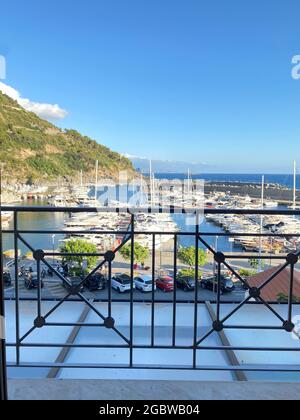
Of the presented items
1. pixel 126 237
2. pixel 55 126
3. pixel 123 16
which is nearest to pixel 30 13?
pixel 123 16

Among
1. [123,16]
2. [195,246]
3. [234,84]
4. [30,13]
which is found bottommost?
[195,246]

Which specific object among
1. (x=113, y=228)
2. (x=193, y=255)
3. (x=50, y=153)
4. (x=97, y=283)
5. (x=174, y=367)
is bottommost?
(x=174, y=367)

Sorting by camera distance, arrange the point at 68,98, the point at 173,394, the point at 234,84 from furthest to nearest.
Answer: the point at 68,98, the point at 234,84, the point at 173,394

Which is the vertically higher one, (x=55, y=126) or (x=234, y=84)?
(x=234, y=84)

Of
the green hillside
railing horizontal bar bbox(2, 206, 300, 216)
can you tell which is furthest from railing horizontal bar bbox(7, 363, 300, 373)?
the green hillside

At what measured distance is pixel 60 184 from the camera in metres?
8.00

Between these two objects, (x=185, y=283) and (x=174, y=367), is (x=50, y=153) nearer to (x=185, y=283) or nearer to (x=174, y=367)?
(x=185, y=283)

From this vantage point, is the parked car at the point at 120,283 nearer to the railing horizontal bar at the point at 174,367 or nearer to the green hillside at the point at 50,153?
the railing horizontal bar at the point at 174,367

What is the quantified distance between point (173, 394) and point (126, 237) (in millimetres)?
781

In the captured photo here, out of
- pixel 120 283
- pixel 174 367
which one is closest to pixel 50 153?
pixel 120 283

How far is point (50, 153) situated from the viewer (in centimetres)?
962

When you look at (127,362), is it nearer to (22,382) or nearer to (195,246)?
(22,382)

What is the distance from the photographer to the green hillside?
741 centimetres
